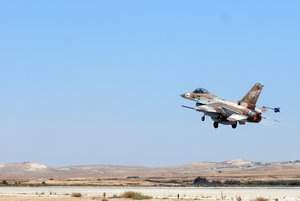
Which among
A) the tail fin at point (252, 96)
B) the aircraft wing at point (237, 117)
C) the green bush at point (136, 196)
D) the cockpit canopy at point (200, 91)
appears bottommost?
the green bush at point (136, 196)

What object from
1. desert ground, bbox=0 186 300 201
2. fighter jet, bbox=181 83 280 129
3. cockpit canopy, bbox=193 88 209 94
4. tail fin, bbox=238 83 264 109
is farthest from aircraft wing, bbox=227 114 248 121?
desert ground, bbox=0 186 300 201

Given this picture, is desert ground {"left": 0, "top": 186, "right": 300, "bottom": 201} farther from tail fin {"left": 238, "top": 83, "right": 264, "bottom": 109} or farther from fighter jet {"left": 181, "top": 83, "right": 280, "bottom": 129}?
tail fin {"left": 238, "top": 83, "right": 264, "bottom": 109}

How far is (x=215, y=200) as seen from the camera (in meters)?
69.5

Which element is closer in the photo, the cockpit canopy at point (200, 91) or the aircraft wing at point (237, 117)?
the aircraft wing at point (237, 117)

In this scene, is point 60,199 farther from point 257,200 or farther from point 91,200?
point 257,200

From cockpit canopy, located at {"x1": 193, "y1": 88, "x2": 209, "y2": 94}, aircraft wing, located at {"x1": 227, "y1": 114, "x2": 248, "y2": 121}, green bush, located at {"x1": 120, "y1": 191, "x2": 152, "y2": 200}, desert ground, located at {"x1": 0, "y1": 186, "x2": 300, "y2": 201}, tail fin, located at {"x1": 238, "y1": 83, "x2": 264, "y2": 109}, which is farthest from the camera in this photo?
cockpit canopy, located at {"x1": 193, "y1": 88, "x2": 209, "y2": 94}

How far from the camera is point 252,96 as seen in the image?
76375 millimetres

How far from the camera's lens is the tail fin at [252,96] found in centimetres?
7606

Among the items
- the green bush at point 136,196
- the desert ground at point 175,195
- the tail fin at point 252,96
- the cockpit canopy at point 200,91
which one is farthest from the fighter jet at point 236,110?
the green bush at point 136,196

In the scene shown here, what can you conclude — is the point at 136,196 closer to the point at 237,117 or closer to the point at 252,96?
the point at 237,117

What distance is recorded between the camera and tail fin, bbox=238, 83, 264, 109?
7606cm

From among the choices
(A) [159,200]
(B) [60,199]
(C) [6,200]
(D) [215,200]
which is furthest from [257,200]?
(C) [6,200]

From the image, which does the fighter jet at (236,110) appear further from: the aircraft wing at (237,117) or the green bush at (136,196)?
the green bush at (136,196)

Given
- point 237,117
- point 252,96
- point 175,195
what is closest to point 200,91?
point 252,96
